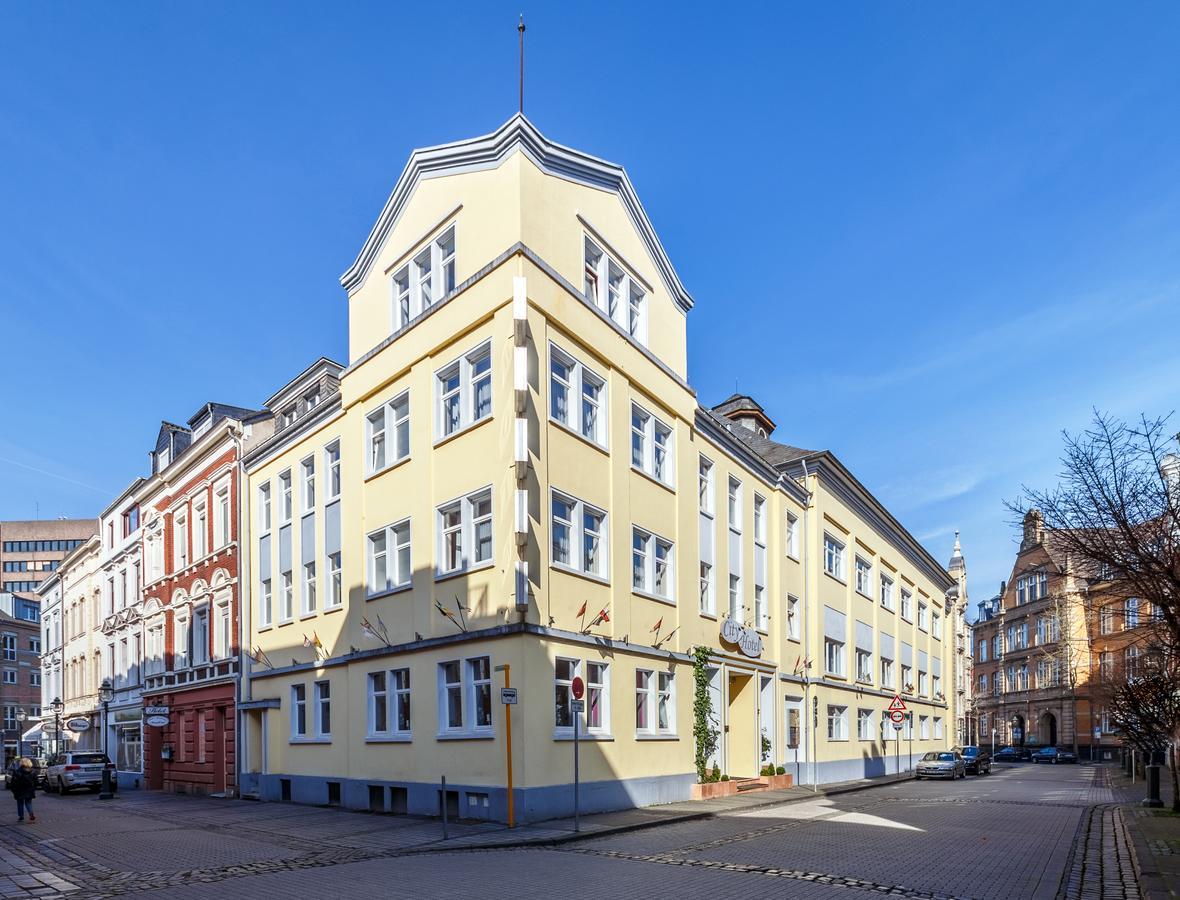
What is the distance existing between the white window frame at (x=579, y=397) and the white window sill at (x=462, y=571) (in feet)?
10.9

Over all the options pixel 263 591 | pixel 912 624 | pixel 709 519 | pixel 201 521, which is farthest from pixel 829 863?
pixel 912 624

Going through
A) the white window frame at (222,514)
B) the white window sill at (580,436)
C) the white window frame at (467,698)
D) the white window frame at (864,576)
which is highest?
the white window sill at (580,436)

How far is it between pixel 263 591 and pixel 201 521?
5704 millimetres

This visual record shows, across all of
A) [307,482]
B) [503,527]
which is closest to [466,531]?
[503,527]

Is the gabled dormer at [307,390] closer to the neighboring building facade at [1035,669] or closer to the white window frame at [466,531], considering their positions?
the white window frame at [466,531]

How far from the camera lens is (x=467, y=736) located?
65.5ft

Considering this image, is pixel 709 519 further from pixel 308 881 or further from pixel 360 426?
pixel 308 881

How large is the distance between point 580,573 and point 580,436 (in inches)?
120

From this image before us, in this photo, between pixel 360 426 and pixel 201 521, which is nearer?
pixel 360 426

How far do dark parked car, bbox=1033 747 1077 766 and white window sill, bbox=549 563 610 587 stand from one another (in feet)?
217

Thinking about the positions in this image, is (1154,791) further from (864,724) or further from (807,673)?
(864,724)

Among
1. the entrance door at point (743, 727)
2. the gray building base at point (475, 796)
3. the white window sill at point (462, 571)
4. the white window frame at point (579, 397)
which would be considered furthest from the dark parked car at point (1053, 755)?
the white window sill at point (462, 571)

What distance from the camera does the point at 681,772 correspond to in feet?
80.1

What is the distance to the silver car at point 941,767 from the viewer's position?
41219mm
